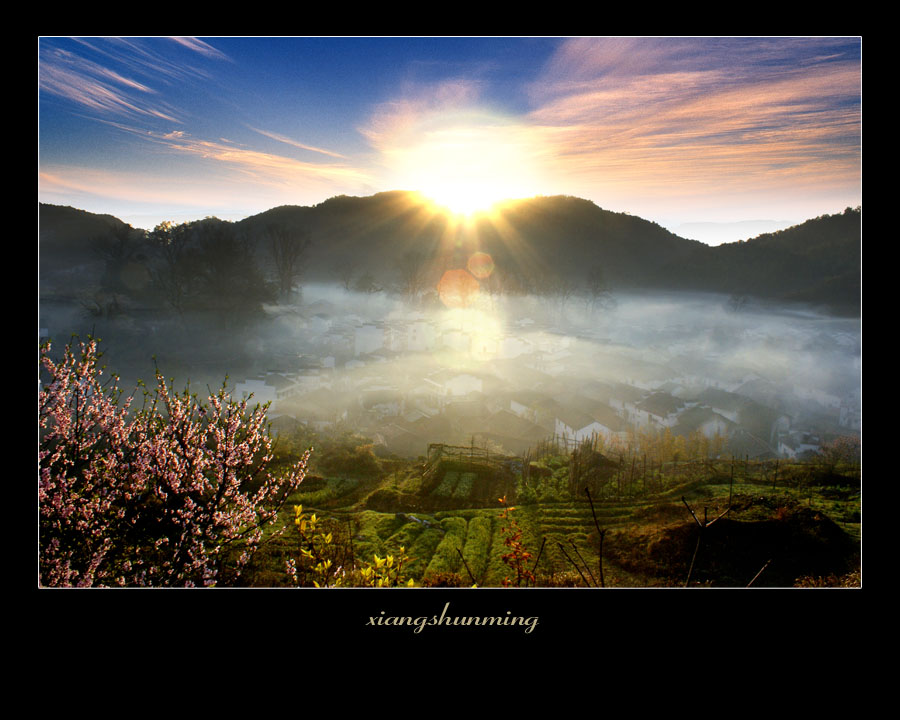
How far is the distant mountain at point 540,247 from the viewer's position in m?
6.04

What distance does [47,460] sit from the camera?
360cm

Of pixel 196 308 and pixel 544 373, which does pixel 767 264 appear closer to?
pixel 544 373

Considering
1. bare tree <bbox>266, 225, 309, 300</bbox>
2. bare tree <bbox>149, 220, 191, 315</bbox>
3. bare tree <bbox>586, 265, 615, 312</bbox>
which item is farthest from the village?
bare tree <bbox>149, 220, 191, 315</bbox>

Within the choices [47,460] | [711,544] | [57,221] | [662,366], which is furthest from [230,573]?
[662,366]

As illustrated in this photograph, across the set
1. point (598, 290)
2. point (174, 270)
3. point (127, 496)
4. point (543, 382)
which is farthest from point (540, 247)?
point (127, 496)

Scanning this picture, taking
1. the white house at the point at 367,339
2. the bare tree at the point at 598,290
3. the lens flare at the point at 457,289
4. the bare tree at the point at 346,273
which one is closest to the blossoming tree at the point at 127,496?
the white house at the point at 367,339

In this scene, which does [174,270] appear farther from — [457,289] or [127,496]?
[457,289]

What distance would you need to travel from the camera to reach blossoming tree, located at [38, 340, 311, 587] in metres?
3.49

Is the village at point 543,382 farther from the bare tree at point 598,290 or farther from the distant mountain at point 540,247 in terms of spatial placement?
the distant mountain at point 540,247

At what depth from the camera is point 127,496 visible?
139 inches
